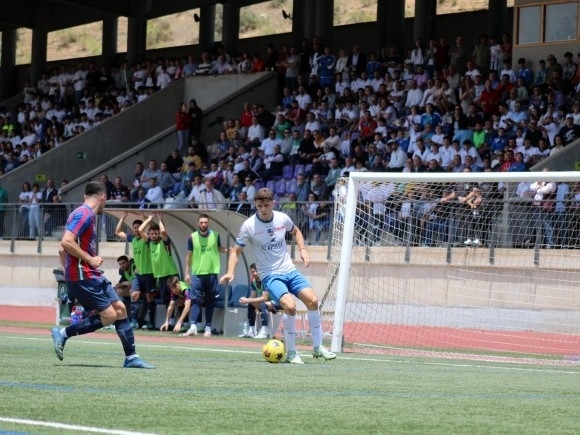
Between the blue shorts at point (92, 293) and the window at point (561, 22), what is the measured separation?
1937 cm

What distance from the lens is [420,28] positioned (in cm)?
3694

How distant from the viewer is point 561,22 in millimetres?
28938

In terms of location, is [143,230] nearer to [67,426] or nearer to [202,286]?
[202,286]

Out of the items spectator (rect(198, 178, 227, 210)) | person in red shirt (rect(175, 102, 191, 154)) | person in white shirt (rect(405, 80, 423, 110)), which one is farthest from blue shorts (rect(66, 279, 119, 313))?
person in red shirt (rect(175, 102, 191, 154))

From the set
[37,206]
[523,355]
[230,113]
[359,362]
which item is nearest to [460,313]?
[523,355]

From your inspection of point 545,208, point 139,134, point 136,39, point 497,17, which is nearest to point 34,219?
point 139,134

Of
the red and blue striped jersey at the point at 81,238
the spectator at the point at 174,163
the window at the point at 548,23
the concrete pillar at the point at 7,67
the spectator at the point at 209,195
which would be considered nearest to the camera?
the red and blue striped jersey at the point at 81,238

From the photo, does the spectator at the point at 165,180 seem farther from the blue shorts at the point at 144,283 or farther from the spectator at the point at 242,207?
the blue shorts at the point at 144,283

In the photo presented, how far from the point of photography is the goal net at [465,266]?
19.6 meters

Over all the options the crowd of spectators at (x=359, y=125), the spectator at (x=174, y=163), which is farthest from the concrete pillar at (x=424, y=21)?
the spectator at (x=174, y=163)

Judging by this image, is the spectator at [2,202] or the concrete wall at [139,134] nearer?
the spectator at [2,202]

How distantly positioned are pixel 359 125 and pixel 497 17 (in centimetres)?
807

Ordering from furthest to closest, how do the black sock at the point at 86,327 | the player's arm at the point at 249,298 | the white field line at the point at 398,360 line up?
the player's arm at the point at 249,298 < the white field line at the point at 398,360 < the black sock at the point at 86,327

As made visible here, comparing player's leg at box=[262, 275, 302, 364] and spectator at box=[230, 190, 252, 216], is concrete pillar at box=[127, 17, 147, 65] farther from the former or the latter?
player's leg at box=[262, 275, 302, 364]
